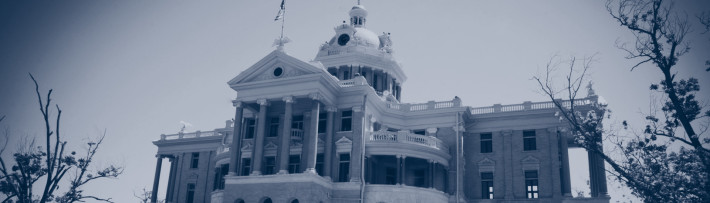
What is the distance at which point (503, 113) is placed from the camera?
42375 mm

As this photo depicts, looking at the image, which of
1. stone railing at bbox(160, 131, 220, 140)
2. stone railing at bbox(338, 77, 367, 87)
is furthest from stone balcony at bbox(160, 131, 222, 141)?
stone railing at bbox(338, 77, 367, 87)

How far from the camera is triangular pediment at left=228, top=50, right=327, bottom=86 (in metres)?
37.6

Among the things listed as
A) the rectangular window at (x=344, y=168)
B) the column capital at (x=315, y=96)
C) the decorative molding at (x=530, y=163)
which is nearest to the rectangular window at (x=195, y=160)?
the rectangular window at (x=344, y=168)

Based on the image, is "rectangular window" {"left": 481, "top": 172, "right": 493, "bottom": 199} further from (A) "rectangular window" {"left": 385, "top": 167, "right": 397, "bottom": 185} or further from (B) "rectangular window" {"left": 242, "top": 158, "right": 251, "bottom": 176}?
(B) "rectangular window" {"left": 242, "top": 158, "right": 251, "bottom": 176}

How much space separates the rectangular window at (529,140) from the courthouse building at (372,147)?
0.07 metres

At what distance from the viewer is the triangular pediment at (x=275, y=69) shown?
37625 millimetres

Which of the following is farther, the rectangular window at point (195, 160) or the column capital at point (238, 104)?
the rectangular window at point (195, 160)

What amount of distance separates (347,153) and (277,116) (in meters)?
5.83

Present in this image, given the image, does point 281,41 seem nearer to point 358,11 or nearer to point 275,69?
point 275,69

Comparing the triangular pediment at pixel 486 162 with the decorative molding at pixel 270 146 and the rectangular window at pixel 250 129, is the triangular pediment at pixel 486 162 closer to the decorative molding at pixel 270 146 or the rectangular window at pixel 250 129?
the decorative molding at pixel 270 146

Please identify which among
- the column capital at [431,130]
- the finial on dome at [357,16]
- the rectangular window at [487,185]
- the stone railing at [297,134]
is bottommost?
the rectangular window at [487,185]

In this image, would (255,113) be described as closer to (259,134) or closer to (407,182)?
(259,134)

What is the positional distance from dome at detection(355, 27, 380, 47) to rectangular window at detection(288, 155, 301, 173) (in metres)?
15.5

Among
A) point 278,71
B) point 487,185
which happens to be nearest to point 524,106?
point 487,185
